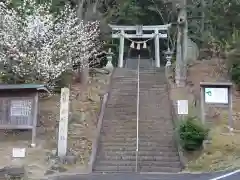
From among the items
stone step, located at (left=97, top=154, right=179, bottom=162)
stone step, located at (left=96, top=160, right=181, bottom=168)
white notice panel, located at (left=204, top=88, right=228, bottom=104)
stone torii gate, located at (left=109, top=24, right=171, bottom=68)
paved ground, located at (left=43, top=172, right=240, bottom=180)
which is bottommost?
paved ground, located at (left=43, top=172, right=240, bottom=180)

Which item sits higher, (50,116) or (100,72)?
(100,72)

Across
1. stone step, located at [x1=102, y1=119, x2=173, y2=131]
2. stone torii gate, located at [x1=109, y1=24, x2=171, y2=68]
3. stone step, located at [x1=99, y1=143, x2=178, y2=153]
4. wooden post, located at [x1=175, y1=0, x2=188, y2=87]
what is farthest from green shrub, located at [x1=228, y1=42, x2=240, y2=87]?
stone step, located at [x1=99, y1=143, x2=178, y2=153]

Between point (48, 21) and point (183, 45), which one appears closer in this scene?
point (48, 21)

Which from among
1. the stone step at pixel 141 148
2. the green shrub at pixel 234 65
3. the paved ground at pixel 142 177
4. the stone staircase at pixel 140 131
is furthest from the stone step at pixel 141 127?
the green shrub at pixel 234 65

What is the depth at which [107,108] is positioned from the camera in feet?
59.7

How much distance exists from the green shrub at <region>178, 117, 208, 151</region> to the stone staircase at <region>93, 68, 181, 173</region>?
59 cm

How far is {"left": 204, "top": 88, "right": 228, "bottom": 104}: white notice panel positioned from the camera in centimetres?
1499

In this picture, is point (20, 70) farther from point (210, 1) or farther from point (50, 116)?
point (210, 1)

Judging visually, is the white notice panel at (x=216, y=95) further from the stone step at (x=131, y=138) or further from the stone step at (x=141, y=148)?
the stone step at (x=141, y=148)

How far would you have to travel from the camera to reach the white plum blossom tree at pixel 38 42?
18438mm

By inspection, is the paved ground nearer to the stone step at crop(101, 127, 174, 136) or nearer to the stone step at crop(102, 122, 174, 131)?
the stone step at crop(101, 127, 174, 136)

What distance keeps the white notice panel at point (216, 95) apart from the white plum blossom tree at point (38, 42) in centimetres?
654

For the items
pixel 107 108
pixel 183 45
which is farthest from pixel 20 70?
pixel 183 45

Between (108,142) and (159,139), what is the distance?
5.61 feet
